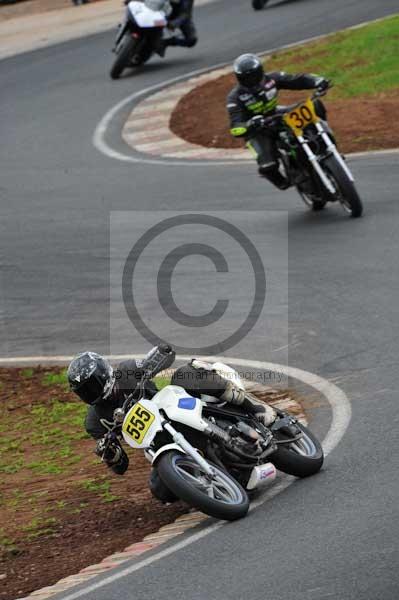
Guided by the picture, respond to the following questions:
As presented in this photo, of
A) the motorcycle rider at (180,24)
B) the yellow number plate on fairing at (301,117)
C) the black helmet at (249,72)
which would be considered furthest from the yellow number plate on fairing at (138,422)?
the motorcycle rider at (180,24)

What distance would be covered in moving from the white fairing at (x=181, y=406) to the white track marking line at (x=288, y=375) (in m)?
0.69

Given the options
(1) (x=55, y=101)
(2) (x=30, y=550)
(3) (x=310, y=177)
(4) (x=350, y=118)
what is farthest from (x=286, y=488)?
(1) (x=55, y=101)

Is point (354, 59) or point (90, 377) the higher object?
point (90, 377)

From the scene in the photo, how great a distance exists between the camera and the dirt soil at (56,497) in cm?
827

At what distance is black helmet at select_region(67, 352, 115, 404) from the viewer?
27.2ft

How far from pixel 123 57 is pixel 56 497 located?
56.4 ft

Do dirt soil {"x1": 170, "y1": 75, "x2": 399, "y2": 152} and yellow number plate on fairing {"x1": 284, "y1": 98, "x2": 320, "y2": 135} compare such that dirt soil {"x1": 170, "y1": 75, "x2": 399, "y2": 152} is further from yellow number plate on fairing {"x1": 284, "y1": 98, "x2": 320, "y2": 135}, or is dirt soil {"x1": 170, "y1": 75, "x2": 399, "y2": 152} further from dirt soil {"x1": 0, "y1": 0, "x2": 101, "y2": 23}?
dirt soil {"x1": 0, "y1": 0, "x2": 101, "y2": 23}

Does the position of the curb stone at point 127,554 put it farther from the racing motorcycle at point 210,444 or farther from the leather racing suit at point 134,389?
the leather racing suit at point 134,389

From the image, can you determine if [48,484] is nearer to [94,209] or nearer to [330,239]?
[330,239]

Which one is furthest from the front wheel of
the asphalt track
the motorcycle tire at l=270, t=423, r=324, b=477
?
the motorcycle tire at l=270, t=423, r=324, b=477

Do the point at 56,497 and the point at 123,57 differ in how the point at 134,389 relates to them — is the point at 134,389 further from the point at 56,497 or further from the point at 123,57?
the point at 123,57

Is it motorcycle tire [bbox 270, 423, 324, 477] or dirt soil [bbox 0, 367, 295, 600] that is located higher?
motorcycle tire [bbox 270, 423, 324, 477]

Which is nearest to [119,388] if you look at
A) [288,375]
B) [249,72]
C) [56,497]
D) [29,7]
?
[56,497]

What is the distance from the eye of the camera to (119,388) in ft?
27.9
